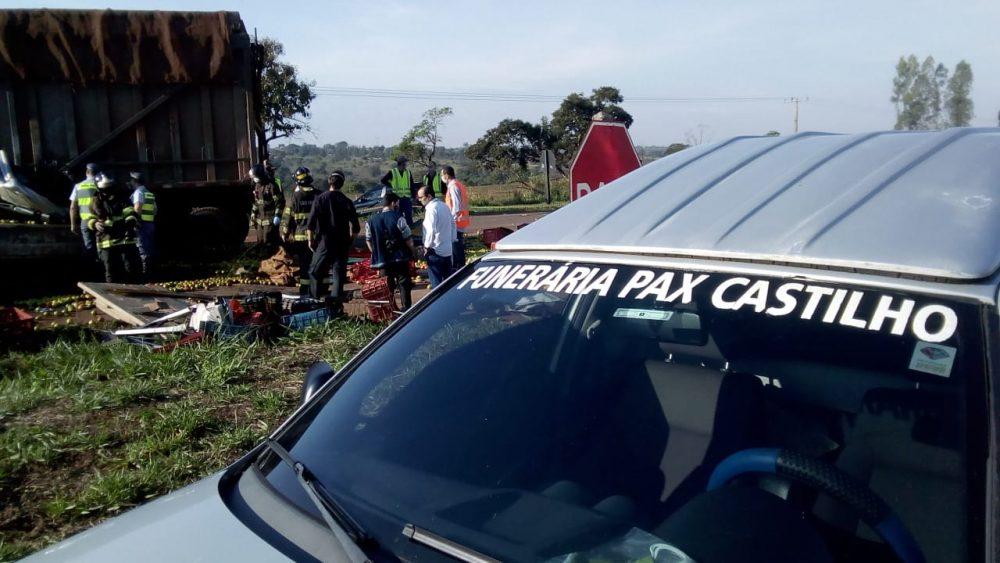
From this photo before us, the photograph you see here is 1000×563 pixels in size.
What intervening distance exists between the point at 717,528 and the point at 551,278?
85cm

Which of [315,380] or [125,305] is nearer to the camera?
[315,380]

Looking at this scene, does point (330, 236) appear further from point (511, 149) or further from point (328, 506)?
point (511, 149)

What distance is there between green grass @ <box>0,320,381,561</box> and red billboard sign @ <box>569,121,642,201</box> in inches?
97.4

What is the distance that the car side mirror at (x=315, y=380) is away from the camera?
8.20 feet

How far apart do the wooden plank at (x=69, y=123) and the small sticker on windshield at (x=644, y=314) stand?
44.1ft

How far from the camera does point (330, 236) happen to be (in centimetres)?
990

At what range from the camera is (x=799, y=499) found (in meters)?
1.71

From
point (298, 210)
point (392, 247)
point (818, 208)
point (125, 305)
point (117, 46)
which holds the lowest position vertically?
point (125, 305)

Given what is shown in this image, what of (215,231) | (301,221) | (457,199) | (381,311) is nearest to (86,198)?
(301,221)

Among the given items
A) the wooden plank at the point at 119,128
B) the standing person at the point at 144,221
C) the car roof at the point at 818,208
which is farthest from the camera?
the wooden plank at the point at 119,128

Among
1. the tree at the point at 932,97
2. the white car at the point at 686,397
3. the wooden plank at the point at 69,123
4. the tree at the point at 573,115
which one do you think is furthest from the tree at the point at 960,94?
→ the tree at the point at 573,115

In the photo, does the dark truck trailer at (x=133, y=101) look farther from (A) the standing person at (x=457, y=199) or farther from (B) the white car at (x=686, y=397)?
(B) the white car at (x=686, y=397)

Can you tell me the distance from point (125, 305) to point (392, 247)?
3098 millimetres

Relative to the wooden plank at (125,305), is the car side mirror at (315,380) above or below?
above
